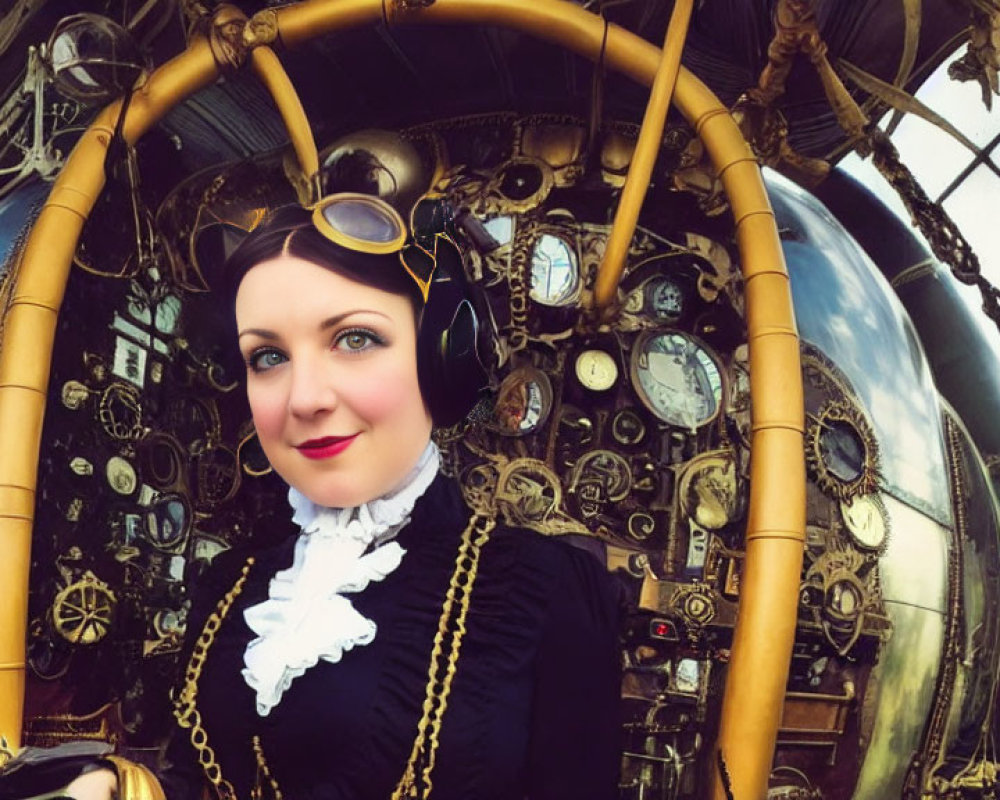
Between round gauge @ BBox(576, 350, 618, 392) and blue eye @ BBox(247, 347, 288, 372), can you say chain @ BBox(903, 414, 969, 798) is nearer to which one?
round gauge @ BBox(576, 350, 618, 392)

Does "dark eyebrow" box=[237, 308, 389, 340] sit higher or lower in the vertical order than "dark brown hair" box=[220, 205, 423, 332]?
lower

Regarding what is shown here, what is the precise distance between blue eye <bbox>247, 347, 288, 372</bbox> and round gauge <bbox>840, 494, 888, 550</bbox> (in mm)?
1254

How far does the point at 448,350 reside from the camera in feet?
6.42

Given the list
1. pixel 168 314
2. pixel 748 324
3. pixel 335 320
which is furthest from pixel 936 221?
pixel 168 314

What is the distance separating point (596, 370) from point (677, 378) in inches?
7.4

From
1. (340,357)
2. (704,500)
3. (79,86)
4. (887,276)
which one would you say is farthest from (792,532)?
(79,86)

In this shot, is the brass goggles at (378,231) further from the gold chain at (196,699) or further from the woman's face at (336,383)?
the gold chain at (196,699)

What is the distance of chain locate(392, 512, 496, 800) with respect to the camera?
173cm

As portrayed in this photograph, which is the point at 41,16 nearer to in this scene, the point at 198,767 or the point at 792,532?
the point at 198,767

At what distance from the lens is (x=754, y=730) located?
186cm

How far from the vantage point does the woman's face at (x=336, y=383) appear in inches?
74.6

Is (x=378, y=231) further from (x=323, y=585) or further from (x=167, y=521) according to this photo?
(x=167, y=521)

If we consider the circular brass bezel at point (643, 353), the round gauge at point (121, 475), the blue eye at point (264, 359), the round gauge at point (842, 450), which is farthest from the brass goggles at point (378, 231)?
the round gauge at point (842, 450)

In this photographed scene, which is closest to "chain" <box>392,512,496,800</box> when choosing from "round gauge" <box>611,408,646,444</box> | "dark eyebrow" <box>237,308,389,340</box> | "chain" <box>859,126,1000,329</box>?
"round gauge" <box>611,408,646,444</box>
